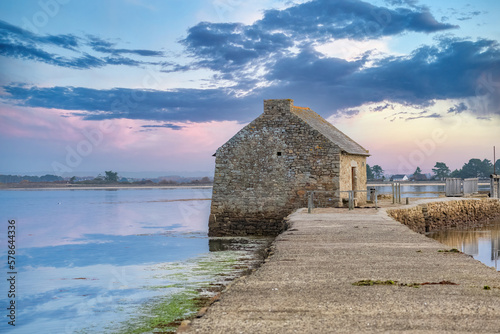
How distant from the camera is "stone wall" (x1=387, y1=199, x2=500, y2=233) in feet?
72.1

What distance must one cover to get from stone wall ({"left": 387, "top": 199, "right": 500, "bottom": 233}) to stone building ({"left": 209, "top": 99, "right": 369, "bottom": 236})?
2.81 meters

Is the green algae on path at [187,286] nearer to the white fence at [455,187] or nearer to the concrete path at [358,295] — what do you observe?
the concrete path at [358,295]

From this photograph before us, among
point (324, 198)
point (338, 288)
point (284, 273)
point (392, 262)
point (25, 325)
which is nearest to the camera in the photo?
point (338, 288)

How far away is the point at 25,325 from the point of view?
9859mm

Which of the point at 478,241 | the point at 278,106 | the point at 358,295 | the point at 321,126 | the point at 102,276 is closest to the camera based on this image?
the point at 358,295

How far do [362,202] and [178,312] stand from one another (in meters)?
17.9

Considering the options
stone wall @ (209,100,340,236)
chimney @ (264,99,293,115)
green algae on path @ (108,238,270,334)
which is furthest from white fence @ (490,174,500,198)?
green algae on path @ (108,238,270,334)

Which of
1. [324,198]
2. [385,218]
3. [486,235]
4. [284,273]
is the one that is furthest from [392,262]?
[486,235]

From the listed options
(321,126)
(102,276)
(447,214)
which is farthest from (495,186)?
(102,276)

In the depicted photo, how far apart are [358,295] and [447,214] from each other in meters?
21.7

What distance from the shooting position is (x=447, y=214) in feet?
87.1

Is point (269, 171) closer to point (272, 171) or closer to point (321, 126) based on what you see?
point (272, 171)

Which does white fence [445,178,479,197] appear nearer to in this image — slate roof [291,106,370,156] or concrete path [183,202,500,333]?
slate roof [291,106,370,156]

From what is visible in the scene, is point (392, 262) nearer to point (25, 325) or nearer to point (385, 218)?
point (25, 325)
